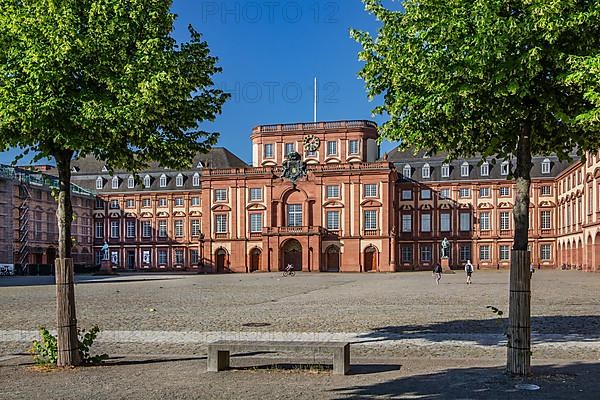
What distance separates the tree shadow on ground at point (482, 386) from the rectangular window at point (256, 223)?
7367 centimetres

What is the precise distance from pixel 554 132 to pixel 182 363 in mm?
7201

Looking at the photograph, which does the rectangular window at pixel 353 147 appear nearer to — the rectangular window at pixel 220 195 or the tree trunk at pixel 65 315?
the rectangular window at pixel 220 195

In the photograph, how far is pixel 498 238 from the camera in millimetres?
83562

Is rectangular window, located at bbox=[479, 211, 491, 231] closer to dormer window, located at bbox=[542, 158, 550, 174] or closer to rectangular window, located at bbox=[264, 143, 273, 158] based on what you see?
dormer window, located at bbox=[542, 158, 550, 174]

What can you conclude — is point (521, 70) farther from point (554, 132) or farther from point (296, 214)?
point (296, 214)

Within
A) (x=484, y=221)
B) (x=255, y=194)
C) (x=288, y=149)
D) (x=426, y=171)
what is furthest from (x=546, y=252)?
(x=255, y=194)

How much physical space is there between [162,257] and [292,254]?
18561 mm

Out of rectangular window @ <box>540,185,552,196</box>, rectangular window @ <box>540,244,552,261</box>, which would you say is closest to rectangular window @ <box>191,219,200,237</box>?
rectangular window @ <box>540,244,552,261</box>

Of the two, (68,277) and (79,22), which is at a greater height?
(79,22)

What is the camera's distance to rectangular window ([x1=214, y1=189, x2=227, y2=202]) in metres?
85.9

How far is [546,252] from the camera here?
→ 3263 inches

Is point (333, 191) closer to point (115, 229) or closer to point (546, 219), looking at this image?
point (546, 219)

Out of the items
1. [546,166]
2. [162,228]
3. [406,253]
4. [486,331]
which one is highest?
[546,166]

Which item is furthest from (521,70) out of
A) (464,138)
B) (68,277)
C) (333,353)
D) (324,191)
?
(324,191)
